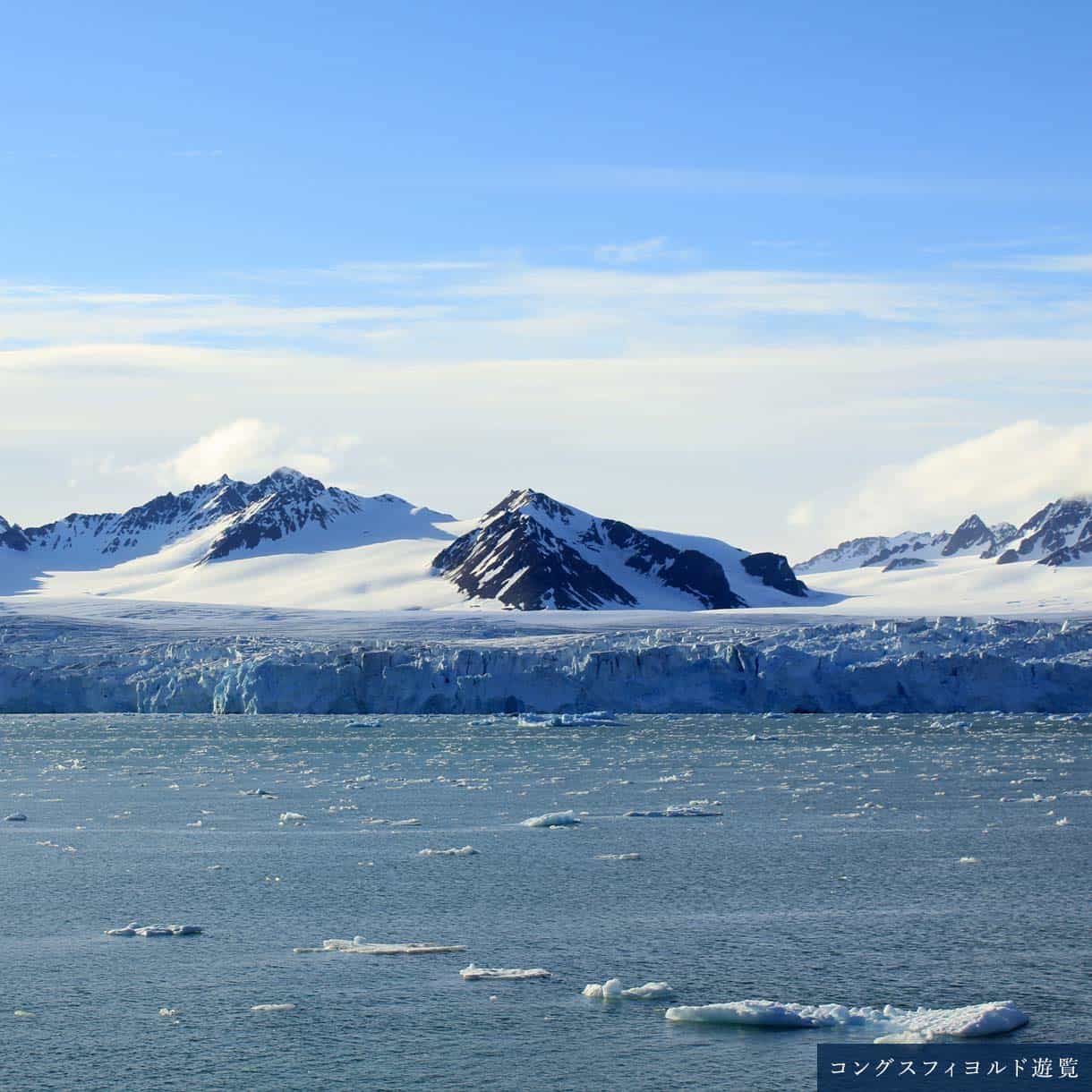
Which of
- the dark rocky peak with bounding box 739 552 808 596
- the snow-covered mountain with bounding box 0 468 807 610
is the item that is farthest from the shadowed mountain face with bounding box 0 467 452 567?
the dark rocky peak with bounding box 739 552 808 596

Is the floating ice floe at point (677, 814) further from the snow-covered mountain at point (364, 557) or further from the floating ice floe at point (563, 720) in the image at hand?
the snow-covered mountain at point (364, 557)

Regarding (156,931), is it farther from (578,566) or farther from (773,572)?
(773,572)

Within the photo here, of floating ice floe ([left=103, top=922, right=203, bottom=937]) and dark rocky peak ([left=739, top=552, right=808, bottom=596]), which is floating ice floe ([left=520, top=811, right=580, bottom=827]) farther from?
dark rocky peak ([left=739, top=552, right=808, bottom=596])

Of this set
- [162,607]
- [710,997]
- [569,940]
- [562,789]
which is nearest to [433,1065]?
[710,997]

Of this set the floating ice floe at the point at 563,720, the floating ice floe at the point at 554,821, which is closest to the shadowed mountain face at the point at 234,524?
the floating ice floe at the point at 563,720

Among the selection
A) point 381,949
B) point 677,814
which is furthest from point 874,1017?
point 677,814
